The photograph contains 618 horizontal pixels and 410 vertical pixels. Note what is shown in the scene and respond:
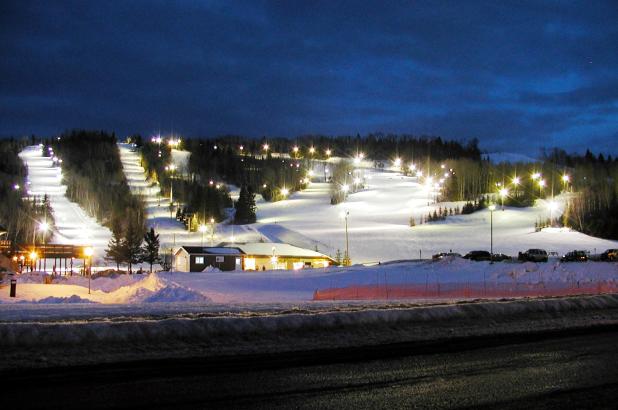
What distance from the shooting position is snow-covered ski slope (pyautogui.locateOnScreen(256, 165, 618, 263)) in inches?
3135

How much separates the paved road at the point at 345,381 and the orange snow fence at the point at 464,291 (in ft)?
67.9

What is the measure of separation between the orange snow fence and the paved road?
20705 mm

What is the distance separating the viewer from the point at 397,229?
10000 cm

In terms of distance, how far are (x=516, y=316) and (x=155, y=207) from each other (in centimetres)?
14689

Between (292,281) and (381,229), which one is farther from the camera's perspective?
(381,229)

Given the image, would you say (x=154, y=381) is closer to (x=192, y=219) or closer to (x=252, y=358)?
(x=252, y=358)

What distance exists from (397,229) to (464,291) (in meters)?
64.1

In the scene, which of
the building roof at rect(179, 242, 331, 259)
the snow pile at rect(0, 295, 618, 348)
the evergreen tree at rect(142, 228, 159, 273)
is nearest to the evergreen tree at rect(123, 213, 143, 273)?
the evergreen tree at rect(142, 228, 159, 273)

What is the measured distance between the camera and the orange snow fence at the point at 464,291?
111 ft

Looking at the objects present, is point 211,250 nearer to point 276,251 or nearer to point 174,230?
point 276,251

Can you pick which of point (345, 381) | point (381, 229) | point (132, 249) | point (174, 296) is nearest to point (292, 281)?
point (174, 296)

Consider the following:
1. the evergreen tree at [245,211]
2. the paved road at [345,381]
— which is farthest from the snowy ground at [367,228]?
the paved road at [345,381]

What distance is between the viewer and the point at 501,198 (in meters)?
124

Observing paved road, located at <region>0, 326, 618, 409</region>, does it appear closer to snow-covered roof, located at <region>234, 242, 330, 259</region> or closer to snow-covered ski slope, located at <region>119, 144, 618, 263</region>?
snow-covered ski slope, located at <region>119, 144, 618, 263</region>
